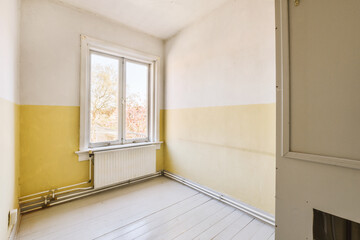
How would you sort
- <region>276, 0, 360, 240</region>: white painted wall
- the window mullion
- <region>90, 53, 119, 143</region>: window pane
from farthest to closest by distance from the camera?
the window mullion → <region>90, 53, 119, 143</region>: window pane → <region>276, 0, 360, 240</region>: white painted wall

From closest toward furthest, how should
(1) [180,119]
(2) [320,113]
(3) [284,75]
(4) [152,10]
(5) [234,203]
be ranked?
1. (2) [320,113]
2. (3) [284,75]
3. (5) [234,203]
4. (4) [152,10]
5. (1) [180,119]

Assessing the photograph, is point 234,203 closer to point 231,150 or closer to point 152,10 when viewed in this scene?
point 231,150

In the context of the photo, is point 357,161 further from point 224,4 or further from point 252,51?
point 224,4

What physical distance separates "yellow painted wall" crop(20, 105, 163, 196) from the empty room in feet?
0.05

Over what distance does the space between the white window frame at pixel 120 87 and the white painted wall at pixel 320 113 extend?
2466mm

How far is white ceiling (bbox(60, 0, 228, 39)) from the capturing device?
2.34 metres

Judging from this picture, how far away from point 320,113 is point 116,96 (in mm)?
2806

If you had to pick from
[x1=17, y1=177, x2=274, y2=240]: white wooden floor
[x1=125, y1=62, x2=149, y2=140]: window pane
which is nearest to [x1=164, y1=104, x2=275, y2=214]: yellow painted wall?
[x1=17, y1=177, x2=274, y2=240]: white wooden floor

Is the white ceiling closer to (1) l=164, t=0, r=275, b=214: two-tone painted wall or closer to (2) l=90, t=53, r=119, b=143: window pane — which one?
(1) l=164, t=0, r=275, b=214: two-tone painted wall

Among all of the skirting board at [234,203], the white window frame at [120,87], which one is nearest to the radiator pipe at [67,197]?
the white window frame at [120,87]

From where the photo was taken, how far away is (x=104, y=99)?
280cm

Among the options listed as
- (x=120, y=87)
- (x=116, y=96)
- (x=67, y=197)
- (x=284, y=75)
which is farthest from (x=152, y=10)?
(x=67, y=197)

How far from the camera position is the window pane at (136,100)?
3104mm

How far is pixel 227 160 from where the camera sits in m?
2.34
